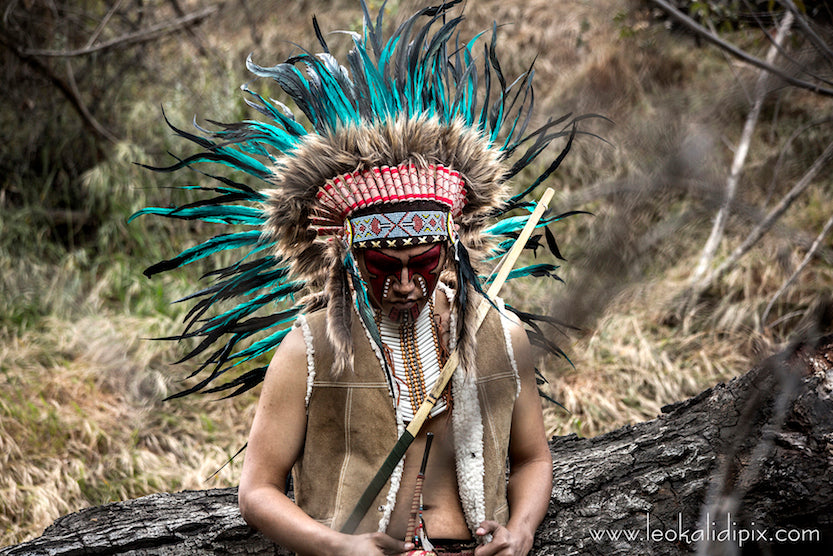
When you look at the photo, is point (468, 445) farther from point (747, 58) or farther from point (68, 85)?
point (68, 85)

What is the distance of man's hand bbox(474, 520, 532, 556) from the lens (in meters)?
1.86

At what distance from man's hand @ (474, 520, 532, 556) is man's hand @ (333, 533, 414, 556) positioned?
0.23m

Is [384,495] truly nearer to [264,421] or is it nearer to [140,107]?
[264,421]

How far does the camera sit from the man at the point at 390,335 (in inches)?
75.3

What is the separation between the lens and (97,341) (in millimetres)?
4672

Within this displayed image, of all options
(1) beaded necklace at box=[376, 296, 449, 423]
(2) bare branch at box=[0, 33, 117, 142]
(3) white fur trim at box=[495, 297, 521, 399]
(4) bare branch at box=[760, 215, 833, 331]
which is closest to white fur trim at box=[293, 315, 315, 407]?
(1) beaded necklace at box=[376, 296, 449, 423]

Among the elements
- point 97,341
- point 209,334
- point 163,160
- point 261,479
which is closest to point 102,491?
point 97,341

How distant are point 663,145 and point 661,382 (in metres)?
3.83

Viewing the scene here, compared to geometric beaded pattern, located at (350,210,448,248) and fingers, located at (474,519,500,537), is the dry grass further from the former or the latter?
geometric beaded pattern, located at (350,210,448,248)

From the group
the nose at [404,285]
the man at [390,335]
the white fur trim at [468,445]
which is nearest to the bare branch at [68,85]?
the man at [390,335]

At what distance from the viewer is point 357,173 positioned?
1.96 m

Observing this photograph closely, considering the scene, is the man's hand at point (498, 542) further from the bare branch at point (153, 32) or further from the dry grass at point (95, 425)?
the bare branch at point (153, 32)

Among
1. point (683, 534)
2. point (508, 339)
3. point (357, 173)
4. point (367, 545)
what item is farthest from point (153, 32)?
point (683, 534)

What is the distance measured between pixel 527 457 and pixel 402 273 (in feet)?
2.24
